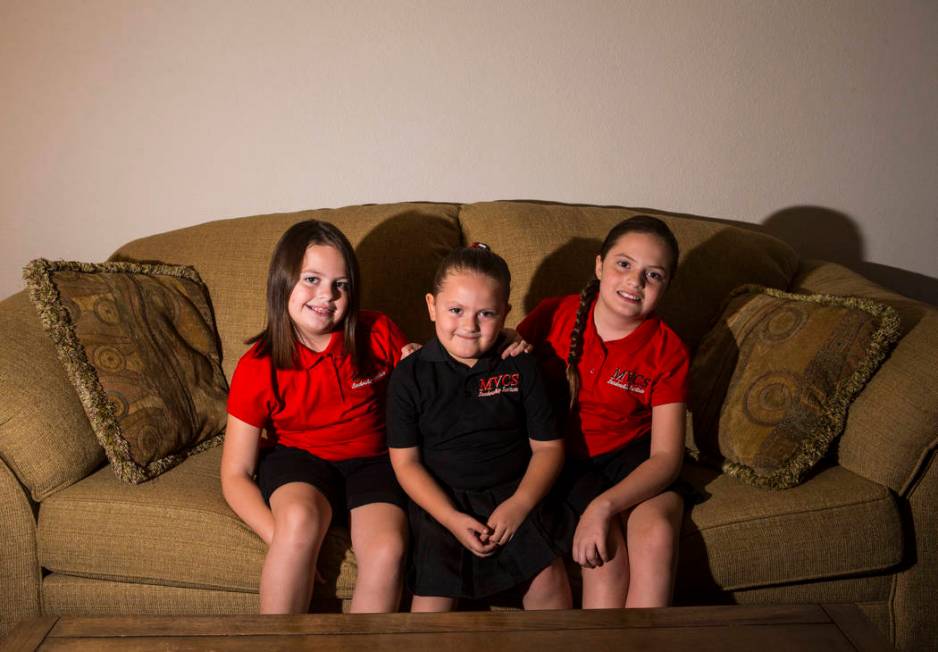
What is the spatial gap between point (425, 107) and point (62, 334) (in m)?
1.25

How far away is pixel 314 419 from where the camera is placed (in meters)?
1.66

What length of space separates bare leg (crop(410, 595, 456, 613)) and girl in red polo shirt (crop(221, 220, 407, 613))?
0.14 feet

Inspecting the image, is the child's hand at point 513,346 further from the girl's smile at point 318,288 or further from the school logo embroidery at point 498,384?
the girl's smile at point 318,288

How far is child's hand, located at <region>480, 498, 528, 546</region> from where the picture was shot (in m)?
1.43

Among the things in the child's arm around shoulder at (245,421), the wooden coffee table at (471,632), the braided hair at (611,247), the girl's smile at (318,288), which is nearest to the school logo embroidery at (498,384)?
the braided hair at (611,247)

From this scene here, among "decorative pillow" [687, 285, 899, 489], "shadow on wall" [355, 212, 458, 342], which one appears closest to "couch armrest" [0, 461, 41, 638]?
"shadow on wall" [355, 212, 458, 342]

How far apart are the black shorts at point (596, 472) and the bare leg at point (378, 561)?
0.36 metres

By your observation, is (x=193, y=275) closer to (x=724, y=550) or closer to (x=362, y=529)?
(x=362, y=529)

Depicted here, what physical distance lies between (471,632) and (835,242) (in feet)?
6.91

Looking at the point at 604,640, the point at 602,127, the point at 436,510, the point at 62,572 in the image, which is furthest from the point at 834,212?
the point at 62,572

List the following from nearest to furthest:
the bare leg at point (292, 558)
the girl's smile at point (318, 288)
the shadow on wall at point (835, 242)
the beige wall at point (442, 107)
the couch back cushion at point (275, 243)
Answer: the bare leg at point (292, 558) < the girl's smile at point (318, 288) < the couch back cushion at point (275, 243) < the beige wall at point (442, 107) < the shadow on wall at point (835, 242)

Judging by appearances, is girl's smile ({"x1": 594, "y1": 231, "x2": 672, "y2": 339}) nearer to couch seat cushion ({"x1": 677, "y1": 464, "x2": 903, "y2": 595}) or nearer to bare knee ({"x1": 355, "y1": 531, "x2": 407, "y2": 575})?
couch seat cushion ({"x1": 677, "y1": 464, "x2": 903, "y2": 595})

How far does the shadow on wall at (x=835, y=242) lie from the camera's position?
251 cm

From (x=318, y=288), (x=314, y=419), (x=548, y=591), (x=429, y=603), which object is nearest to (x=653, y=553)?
(x=548, y=591)
